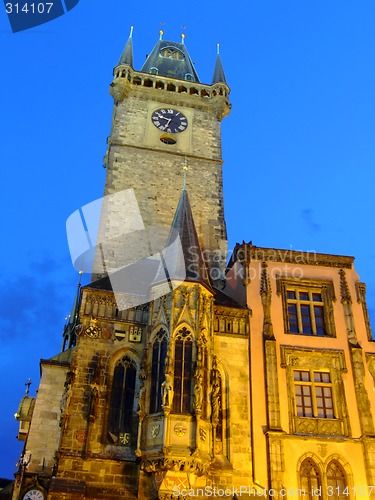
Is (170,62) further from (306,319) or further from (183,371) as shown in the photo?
(183,371)

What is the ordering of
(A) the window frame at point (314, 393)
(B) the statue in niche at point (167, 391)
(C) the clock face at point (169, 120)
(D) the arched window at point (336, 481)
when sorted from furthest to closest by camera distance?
1. (C) the clock face at point (169, 120)
2. (A) the window frame at point (314, 393)
3. (D) the arched window at point (336, 481)
4. (B) the statue in niche at point (167, 391)

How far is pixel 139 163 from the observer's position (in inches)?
1073

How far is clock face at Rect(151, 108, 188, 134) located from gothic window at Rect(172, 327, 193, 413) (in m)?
14.9

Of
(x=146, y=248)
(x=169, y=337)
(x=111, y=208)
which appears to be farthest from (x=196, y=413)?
(x=111, y=208)

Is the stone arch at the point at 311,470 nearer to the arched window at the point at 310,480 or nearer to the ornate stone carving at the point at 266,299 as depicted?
the arched window at the point at 310,480

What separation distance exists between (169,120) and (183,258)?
1303 centimetres

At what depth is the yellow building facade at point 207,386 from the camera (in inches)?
632

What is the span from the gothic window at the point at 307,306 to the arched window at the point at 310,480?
4.52m

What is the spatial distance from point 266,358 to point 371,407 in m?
3.81

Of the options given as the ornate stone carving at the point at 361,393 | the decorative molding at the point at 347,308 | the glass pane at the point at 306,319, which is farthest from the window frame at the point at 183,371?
the decorative molding at the point at 347,308

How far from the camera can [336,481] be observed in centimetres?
1730

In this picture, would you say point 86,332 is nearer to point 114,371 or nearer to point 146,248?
point 114,371

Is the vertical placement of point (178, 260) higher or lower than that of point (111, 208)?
lower

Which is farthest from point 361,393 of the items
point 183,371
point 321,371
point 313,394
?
point 183,371
